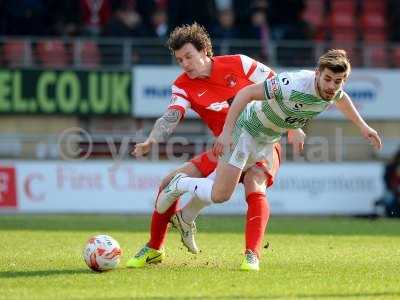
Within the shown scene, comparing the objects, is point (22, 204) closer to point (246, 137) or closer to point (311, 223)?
point (311, 223)

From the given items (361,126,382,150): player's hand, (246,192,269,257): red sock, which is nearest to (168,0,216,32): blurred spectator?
(246,192,269,257): red sock

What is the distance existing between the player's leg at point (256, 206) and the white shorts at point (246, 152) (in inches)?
2.5

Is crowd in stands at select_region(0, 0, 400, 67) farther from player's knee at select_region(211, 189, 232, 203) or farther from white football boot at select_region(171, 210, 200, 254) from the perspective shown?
player's knee at select_region(211, 189, 232, 203)

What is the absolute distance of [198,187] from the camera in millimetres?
9445

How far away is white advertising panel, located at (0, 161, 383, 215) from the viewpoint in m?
19.6

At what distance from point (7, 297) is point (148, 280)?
4.53ft

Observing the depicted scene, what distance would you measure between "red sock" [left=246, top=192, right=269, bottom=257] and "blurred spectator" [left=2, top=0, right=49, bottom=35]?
43.5 feet

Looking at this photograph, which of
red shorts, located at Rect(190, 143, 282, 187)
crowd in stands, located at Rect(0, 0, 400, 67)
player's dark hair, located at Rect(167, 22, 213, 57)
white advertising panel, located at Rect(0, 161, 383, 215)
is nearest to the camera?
player's dark hair, located at Rect(167, 22, 213, 57)

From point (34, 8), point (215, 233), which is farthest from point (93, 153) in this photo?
point (215, 233)

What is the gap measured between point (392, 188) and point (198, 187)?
11429 millimetres

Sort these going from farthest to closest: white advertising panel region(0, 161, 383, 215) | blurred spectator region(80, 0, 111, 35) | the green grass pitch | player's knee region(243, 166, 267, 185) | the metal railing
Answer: blurred spectator region(80, 0, 111, 35) → the metal railing → white advertising panel region(0, 161, 383, 215) → player's knee region(243, 166, 267, 185) → the green grass pitch

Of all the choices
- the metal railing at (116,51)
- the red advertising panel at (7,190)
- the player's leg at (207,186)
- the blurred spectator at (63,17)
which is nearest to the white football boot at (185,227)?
the player's leg at (207,186)

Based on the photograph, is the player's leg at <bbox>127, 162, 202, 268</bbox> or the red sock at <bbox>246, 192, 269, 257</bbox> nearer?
the red sock at <bbox>246, 192, 269, 257</bbox>

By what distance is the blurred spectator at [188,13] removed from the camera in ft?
71.8
